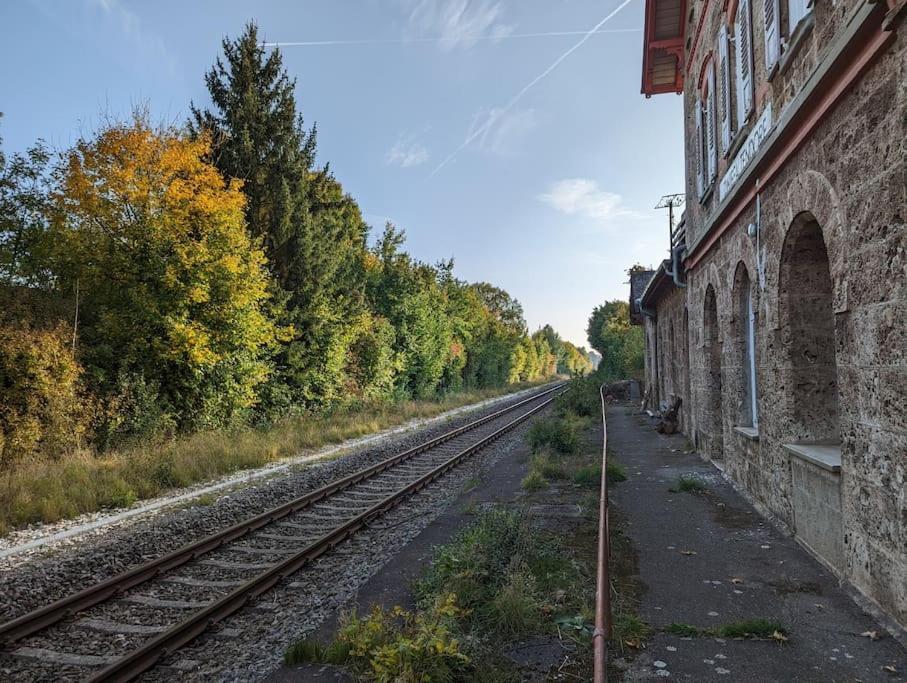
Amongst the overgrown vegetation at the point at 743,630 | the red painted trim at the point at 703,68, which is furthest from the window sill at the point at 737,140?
the overgrown vegetation at the point at 743,630

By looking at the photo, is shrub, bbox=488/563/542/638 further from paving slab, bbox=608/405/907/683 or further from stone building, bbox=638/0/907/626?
stone building, bbox=638/0/907/626

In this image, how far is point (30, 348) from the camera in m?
11.6

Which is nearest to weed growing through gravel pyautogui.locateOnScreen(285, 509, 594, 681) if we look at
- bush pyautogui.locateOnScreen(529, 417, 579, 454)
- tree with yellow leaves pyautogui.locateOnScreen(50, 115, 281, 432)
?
bush pyautogui.locateOnScreen(529, 417, 579, 454)

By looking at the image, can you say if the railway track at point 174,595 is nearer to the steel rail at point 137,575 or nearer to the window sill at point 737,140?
the steel rail at point 137,575

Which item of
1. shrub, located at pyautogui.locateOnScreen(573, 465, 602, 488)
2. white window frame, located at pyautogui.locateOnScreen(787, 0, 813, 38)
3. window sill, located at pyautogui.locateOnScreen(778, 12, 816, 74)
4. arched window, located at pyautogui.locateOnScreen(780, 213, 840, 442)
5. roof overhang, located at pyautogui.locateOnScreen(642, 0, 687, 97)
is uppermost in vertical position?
roof overhang, located at pyautogui.locateOnScreen(642, 0, 687, 97)

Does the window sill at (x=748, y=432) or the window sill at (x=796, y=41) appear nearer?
the window sill at (x=796, y=41)

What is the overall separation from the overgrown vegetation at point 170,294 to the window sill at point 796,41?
12.0 metres

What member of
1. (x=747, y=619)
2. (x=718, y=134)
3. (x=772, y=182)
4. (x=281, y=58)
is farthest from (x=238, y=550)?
(x=281, y=58)

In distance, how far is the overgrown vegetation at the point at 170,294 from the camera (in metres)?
11.8

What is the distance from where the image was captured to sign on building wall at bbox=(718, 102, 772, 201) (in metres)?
7.29

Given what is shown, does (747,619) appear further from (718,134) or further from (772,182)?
(718,134)

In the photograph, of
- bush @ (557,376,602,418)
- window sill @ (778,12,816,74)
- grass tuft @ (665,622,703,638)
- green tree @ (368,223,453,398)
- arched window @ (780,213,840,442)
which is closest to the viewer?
grass tuft @ (665,622,703,638)

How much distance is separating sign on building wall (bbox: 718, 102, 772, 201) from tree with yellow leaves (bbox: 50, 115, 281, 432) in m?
11.8

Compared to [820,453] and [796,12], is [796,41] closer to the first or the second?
[796,12]
